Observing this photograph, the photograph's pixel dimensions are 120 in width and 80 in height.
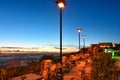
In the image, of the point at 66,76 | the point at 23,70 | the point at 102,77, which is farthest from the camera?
the point at 23,70

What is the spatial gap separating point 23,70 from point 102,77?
7.50 metres

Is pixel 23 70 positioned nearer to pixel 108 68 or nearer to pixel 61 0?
pixel 61 0

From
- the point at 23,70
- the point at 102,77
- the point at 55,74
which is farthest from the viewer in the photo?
the point at 23,70

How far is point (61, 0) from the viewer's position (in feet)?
39.5

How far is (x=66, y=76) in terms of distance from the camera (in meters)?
11.1

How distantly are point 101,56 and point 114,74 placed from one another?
2.84 ft

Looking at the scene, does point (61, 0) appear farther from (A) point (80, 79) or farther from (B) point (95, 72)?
(B) point (95, 72)

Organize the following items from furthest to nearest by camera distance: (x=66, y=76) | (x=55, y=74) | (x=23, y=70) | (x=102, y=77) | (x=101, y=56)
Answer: (x=23, y=70)
(x=55, y=74)
(x=66, y=76)
(x=101, y=56)
(x=102, y=77)

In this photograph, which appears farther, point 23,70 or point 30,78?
point 23,70

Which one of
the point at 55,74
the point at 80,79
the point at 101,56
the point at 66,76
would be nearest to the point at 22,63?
the point at 55,74

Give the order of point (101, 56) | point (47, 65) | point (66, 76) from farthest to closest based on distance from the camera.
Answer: point (47, 65) < point (66, 76) < point (101, 56)

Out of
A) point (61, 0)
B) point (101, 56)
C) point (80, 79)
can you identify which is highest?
point (61, 0)

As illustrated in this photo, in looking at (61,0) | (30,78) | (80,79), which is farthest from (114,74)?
(61,0)

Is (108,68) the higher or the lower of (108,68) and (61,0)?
the lower
